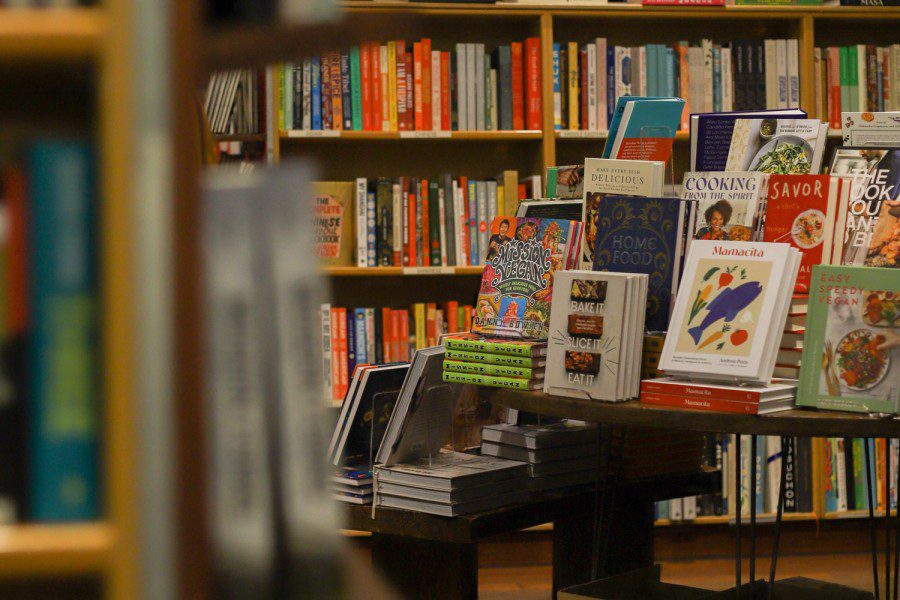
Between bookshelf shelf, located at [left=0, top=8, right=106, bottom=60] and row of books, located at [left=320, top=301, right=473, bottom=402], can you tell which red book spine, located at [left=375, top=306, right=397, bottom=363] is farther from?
bookshelf shelf, located at [left=0, top=8, right=106, bottom=60]

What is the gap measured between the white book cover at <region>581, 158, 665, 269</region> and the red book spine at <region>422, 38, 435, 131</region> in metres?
1.58

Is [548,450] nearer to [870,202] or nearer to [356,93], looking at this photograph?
[870,202]

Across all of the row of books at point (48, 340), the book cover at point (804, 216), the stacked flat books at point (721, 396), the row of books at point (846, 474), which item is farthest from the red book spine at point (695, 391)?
the row of books at point (846, 474)

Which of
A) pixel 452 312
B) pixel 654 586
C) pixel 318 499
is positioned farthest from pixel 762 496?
Answer: pixel 318 499

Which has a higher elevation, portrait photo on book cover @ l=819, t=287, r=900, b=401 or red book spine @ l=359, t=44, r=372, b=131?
red book spine @ l=359, t=44, r=372, b=131

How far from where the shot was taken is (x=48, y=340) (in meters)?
0.74

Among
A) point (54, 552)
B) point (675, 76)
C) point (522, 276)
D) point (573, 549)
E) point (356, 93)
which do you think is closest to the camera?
point (54, 552)

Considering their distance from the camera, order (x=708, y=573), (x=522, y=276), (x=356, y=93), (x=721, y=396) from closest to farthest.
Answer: (x=721, y=396) → (x=522, y=276) → (x=708, y=573) → (x=356, y=93)

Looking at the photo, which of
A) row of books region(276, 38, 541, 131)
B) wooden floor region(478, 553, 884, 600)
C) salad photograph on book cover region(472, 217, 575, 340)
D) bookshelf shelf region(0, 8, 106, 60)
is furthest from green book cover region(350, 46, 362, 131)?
bookshelf shelf region(0, 8, 106, 60)

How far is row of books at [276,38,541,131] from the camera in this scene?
360cm

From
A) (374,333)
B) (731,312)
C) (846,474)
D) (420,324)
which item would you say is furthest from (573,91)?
(731,312)

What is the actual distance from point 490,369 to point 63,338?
1.36 meters

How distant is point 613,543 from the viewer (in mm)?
2473

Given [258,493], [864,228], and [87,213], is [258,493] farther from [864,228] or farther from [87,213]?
[864,228]
